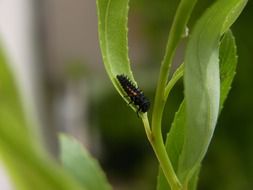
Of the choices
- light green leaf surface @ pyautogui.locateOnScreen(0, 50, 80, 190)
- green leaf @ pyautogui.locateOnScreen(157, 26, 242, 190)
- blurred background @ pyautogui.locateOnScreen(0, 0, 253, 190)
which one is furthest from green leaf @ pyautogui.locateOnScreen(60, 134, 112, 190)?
blurred background @ pyautogui.locateOnScreen(0, 0, 253, 190)

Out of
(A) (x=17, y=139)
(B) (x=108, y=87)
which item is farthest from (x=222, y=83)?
(B) (x=108, y=87)

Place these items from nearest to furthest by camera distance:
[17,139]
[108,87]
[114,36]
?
[17,139]
[114,36]
[108,87]

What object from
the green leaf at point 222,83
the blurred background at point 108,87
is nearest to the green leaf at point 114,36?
the green leaf at point 222,83

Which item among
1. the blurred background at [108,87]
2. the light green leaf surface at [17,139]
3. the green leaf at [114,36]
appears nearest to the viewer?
the light green leaf surface at [17,139]

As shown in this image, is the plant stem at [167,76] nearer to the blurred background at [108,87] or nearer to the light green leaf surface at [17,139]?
the light green leaf surface at [17,139]

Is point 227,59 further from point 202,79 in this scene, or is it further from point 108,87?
point 108,87

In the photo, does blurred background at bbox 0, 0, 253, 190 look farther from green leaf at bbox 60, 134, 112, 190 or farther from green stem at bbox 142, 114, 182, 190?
green stem at bbox 142, 114, 182, 190
